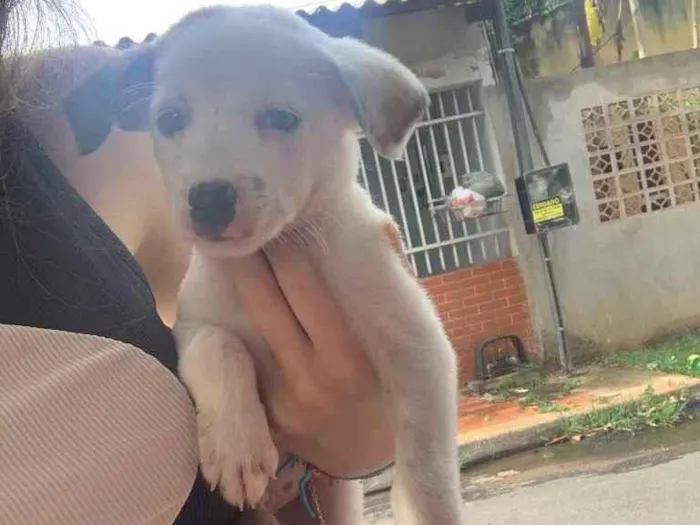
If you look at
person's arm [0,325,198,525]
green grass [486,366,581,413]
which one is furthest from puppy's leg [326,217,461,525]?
green grass [486,366,581,413]

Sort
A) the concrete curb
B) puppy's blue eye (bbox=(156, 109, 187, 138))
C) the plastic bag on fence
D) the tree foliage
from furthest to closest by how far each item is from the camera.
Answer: the tree foliage, the plastic bag on fence, the concrete curb, puppy's blue eye (bbox=(156, 109, 187, 138))

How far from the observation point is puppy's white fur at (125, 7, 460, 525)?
3.75 ft

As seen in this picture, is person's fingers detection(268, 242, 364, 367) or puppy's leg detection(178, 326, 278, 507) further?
person's fingers detection(268, 242, 364, 367)

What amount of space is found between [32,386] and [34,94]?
0.60 metres

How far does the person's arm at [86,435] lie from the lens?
2.58 feet

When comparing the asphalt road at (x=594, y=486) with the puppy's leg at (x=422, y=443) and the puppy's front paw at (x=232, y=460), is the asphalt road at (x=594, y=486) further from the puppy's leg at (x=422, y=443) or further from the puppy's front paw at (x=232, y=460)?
the puppy's front paw at (x=232, y=460)

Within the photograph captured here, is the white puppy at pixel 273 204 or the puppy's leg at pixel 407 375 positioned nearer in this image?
the white puppy at pixel 273 204

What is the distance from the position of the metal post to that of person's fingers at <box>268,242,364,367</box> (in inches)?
178

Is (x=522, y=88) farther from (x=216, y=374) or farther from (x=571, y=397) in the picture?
(x=216, y=374)

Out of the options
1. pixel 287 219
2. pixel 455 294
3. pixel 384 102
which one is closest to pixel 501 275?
pixel 455 294

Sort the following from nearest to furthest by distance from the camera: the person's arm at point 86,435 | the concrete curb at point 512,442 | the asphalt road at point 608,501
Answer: the person's arm at point 86,435 < the asphalt road at point 608,501 < the concrete curb at point 512,442

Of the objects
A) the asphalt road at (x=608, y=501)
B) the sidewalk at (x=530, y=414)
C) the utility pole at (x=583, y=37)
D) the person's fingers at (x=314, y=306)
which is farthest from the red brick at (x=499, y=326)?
the person's fingers at (x=314, y=306)

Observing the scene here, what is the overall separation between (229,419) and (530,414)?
3958mm

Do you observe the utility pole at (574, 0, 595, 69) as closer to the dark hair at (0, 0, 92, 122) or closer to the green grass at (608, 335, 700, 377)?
the green grass at (608, 335, 700, 377)
